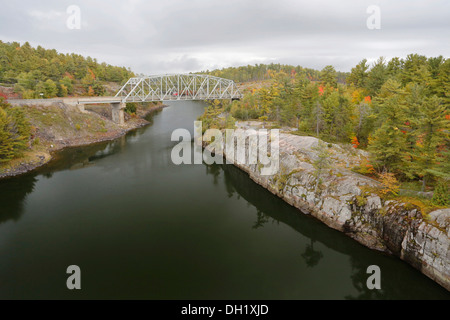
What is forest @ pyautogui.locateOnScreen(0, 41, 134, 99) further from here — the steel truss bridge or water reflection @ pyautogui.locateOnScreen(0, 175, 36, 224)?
water reflection @ pyautogui.locateOnScreen(0, 175, 36, 224)

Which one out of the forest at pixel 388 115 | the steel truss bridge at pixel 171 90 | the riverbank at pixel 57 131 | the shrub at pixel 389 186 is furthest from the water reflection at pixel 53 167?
the shrub at pixel 389 186

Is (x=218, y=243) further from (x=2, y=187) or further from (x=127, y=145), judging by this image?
(x=127, y=145)

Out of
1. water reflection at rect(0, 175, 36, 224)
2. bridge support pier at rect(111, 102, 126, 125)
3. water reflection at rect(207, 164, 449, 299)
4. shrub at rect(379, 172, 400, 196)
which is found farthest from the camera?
bridge support pier at rect(111, 102, 126, 125)
